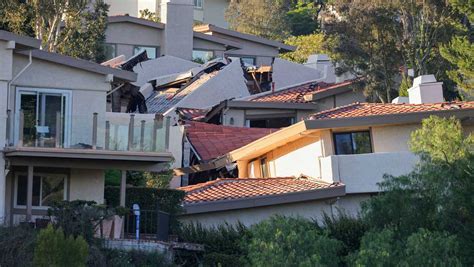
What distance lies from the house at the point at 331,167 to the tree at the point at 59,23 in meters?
10.2

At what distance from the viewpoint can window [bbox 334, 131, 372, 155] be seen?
39.5 metres

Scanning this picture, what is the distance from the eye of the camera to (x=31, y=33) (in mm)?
47969

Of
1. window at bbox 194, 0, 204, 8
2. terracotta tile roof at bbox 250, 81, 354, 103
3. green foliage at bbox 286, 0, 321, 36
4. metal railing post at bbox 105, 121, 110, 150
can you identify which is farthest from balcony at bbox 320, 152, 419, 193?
green foliage at bbox 286, 0, 321, 36

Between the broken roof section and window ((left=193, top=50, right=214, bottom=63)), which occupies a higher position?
window ((left=193, top=50, right=214, bottom=63))

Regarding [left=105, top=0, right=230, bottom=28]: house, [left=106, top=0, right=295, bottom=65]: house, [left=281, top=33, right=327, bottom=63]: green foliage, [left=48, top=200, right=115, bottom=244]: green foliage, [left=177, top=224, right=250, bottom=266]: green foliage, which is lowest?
[left=177, top=224, right=250, bottom=266]: green foliage

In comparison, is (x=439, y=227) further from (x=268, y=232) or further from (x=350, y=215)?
(x=350, y=215)

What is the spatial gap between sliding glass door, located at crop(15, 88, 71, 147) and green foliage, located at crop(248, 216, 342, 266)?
867 centimetres

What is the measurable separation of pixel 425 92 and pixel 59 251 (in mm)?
18650

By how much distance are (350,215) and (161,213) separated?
5.70m

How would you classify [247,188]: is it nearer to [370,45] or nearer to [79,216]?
[79,216]

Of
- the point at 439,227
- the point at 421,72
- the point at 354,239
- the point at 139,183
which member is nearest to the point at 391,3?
the point at 421,72

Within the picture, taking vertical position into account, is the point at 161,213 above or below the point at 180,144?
below

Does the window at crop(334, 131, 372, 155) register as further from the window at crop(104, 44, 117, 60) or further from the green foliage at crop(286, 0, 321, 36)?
the green foliage at crop(286, 0, 321, 36)

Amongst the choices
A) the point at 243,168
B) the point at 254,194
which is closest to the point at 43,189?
the point at 254,194
